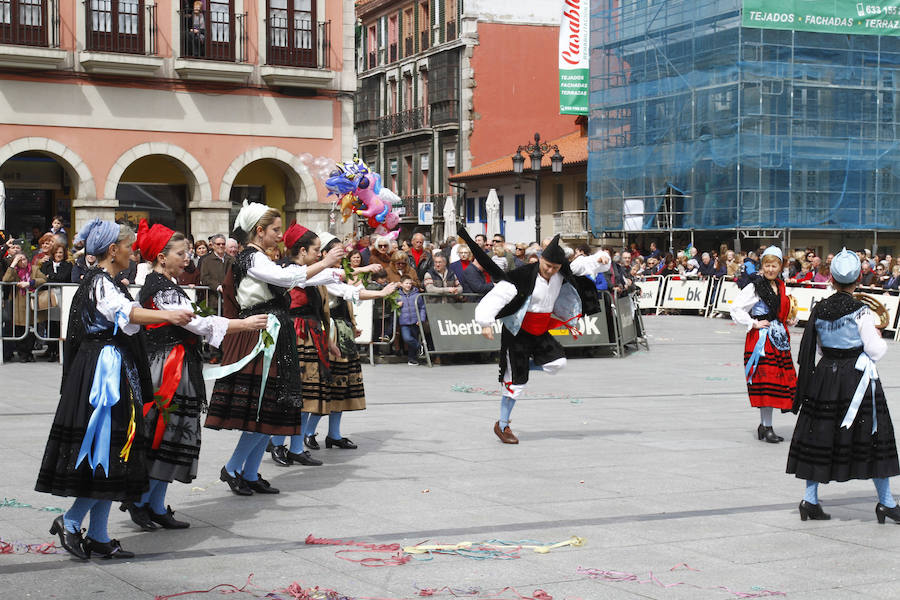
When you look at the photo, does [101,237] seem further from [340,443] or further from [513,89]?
[513,89]

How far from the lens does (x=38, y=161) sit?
29359mm

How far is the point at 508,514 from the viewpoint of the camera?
7727 millimetres

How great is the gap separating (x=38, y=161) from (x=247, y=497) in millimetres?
22934

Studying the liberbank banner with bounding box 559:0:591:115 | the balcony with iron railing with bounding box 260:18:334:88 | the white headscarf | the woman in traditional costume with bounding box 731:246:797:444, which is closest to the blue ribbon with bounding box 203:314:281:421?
the white headscarf

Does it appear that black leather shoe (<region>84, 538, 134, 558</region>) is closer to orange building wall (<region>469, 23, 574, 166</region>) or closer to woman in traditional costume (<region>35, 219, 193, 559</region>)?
woman in traditional costume (<region>35, 219, 193, 559</region>)

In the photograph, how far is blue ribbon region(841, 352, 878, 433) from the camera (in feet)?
25.2

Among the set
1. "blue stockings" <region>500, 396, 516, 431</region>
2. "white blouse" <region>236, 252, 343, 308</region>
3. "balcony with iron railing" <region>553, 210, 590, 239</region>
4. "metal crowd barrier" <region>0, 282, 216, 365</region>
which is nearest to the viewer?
"white blouse" <region>236, 252, 343, 308</region>

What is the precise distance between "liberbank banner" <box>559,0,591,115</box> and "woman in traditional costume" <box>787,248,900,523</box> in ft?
121

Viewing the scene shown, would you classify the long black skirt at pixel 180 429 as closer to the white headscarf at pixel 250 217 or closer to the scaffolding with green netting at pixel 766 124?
the white headscarf at pixel 250 217

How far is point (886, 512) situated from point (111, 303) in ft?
14.9

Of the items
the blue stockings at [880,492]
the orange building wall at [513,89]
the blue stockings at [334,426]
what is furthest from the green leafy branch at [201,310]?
the orange building wall at [513,89]

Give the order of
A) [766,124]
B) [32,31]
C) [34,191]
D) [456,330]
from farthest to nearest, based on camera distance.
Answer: [766,124]
[34,191]
[32,31]
[456,330]

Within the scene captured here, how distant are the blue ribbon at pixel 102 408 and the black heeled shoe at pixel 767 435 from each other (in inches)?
247

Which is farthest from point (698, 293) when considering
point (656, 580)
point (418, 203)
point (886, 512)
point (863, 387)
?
point (418, 203)
